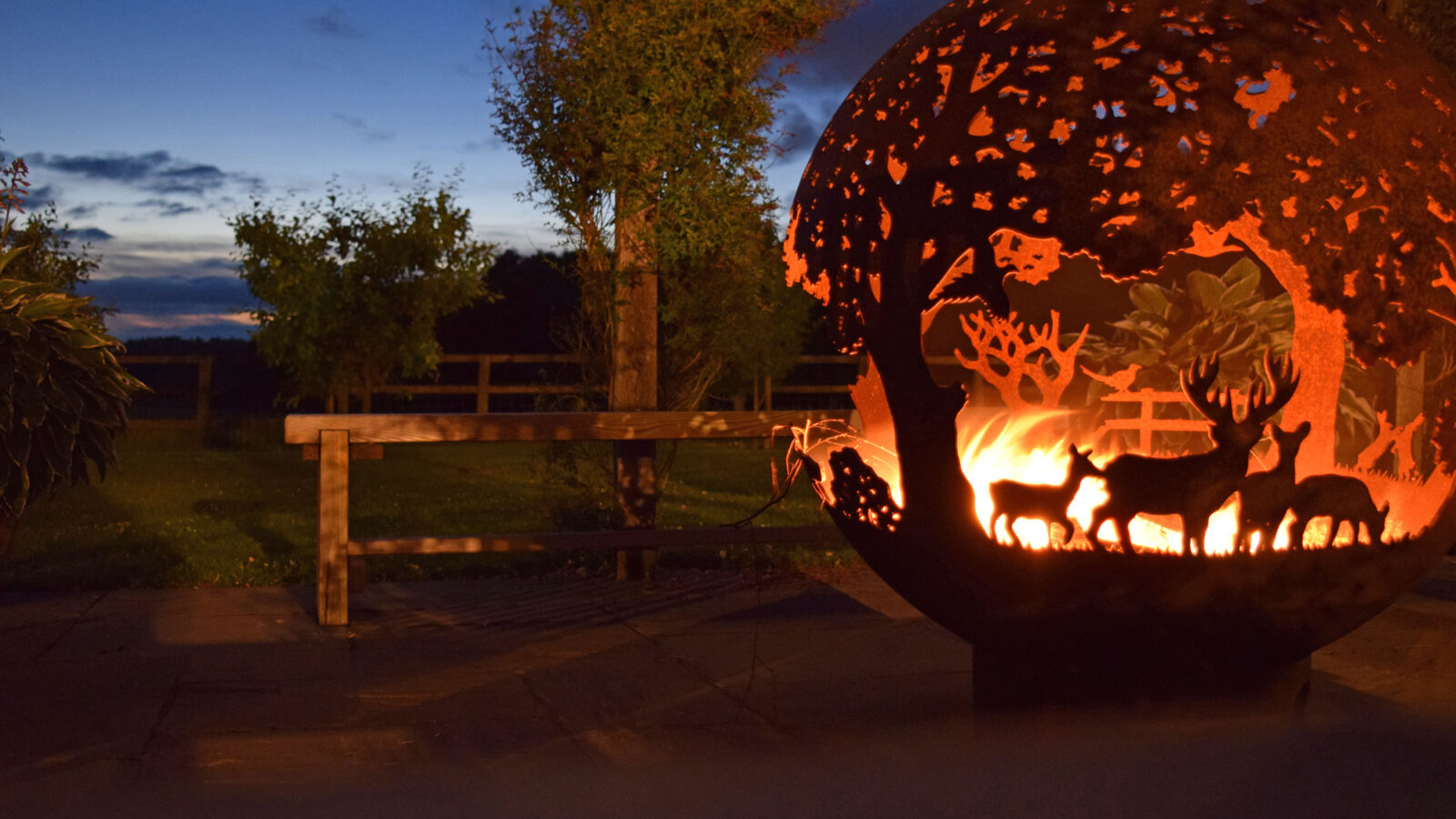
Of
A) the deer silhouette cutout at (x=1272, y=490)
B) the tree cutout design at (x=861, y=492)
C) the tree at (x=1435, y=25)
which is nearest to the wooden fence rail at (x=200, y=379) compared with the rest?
the tree at (x=1435, y=25)

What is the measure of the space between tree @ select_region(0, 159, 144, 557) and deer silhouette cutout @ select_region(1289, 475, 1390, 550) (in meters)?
4.17

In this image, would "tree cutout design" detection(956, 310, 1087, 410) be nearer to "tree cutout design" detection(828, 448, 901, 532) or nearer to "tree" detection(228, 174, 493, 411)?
"tree cutout design" detection(828, 448, 901, 532)

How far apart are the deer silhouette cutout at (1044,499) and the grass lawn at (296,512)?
2.05 meters

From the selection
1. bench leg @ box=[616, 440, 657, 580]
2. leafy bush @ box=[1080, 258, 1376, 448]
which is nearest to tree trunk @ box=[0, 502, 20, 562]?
bench leg @ box=[616, 440, 657, 580]

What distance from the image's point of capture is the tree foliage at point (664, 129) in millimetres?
7102

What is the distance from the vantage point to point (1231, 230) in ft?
10.3

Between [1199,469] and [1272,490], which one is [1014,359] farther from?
[1272,490]

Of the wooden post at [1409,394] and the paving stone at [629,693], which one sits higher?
the wooden post at [1409,394]

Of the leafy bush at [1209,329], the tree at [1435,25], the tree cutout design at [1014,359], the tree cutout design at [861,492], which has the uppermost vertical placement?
the tree at [1435,25]

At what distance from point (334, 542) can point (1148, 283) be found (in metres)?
4.05

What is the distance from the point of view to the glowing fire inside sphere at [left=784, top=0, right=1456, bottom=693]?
3.14 meters

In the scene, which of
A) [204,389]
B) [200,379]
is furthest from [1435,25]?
[204,389]

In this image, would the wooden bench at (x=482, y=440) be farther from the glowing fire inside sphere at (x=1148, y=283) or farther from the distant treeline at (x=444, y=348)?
the distant treeline at (x=444, y=348)

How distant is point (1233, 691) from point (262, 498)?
9.95 metres
